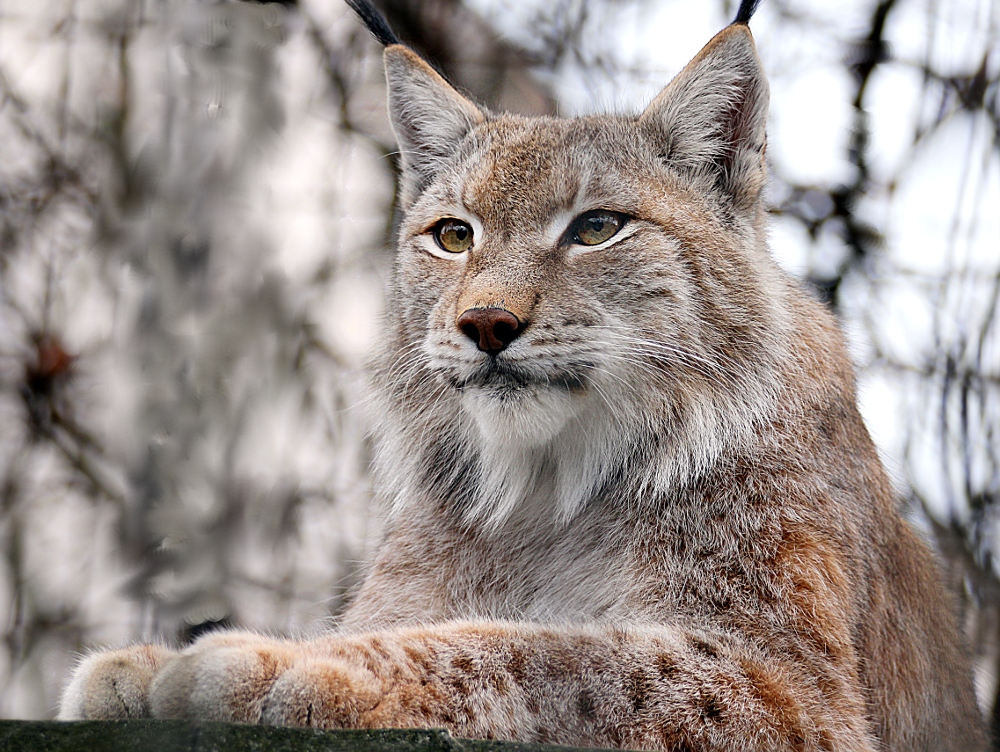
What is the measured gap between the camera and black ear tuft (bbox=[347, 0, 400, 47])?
453 centimetres

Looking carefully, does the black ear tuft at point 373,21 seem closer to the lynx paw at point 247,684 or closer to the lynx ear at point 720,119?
the lynx ear at point 720,119

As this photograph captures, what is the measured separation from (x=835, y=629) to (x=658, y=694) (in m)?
0.67

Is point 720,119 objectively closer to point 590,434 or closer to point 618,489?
point 590,434

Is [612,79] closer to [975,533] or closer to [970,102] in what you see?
[970,102]

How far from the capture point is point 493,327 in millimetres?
3426

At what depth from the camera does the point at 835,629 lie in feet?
10.4

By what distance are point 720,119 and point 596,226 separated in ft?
2.46

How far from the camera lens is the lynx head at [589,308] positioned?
11.7 feet

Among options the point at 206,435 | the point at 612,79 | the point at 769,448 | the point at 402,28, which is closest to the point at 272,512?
the point at 206,435

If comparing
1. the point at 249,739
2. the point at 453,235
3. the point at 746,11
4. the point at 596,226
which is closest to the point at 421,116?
the point at 453,235

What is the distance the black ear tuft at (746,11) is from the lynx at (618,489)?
0.07ft

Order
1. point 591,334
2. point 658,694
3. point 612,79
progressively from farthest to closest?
point 612,79 → point 591,334 → point 658,694

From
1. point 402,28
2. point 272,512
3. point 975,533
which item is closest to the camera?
point 272,512

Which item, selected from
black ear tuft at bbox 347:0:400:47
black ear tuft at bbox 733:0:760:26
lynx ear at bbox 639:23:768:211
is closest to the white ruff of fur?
lynx ear at bbox 639:23:768:211
